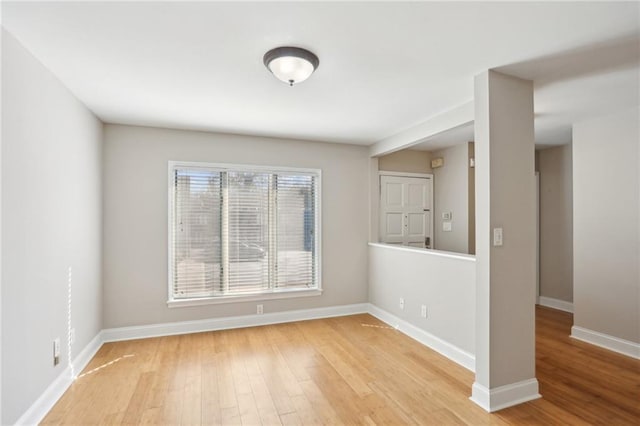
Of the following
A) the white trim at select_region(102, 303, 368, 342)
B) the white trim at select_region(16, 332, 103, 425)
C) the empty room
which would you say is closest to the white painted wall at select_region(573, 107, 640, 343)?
the empty room

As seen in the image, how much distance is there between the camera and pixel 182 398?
2.48 m

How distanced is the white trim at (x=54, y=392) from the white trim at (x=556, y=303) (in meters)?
6.15

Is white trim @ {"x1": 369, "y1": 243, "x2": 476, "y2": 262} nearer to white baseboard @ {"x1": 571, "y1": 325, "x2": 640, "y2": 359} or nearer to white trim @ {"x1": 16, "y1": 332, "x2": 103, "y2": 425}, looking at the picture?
white baseboard @ {"x1": 571, "y1": 325, "x2": 640, "y2": 359}

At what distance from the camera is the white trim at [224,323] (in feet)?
12.0

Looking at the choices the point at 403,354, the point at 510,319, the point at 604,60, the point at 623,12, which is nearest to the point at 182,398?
the point at 403,354

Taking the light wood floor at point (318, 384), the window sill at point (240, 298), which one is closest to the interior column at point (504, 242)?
the light wood floor at point (318, 384)

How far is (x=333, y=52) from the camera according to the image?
2088mm

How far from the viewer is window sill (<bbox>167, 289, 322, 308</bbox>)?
3875 mm

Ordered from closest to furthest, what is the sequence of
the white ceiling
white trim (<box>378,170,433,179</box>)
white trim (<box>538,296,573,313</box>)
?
the white ceiling < white trim (<box>538,296,573,313</box>) < white trim (<box>378,170,433,179</box>)

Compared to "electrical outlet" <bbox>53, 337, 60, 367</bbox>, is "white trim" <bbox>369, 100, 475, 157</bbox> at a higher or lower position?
higher

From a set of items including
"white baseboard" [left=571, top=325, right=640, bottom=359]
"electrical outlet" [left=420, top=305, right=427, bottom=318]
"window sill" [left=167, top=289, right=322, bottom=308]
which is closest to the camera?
"white baseboard" [left=571, top=325, right=640, bottom=359]

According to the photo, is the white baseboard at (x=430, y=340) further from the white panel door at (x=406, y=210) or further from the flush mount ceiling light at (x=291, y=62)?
the flush mount ceiling light at (x=291, y=62)

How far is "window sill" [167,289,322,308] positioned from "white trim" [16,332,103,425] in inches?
36.4

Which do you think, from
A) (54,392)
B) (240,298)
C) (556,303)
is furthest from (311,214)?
(556,303)
